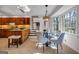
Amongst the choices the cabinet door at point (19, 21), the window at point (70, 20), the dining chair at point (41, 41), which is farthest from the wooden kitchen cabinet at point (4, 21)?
the window at point (70, 20)

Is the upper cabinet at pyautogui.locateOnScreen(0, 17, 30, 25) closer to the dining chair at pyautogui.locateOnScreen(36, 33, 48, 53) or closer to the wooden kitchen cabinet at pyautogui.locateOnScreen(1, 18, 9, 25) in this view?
the wooden kitchen cabinet at pyautogui.locateOnScreen(1, 18, 9, 25)

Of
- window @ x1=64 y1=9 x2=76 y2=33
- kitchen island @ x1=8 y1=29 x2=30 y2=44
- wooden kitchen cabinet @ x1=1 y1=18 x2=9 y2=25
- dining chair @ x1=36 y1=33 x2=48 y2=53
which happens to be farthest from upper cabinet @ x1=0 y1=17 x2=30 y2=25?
window @ x1=64 y1=9 x2=76 y2=33

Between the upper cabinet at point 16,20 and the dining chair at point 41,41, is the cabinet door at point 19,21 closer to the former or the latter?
the upper cabinet at point 16,20

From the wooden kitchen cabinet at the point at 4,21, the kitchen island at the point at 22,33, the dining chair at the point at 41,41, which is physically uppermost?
the wooden kitchen cabinet at the point at 4,21

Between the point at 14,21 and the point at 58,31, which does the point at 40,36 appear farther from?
the point at 14,21

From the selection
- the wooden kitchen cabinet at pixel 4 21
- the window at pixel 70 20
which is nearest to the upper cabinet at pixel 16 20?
the wooden kitchen cabinet at pixel 4 21

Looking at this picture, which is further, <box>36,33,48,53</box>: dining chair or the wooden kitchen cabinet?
<box>36,33,48,53</box>: dining chair

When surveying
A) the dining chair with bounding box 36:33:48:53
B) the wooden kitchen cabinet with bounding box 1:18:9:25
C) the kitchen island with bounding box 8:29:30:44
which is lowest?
the dining chair with bounding box 36:33:48:53

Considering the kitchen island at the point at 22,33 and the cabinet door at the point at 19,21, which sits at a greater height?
the cabinet door at the point at 19,21

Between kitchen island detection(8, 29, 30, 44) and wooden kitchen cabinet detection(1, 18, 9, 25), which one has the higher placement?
wooden kitchen cabinet detection(1, 18, 9, 25)

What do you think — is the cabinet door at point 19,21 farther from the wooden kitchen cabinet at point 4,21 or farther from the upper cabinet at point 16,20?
the wooden kitchen cabinet at point 4,21

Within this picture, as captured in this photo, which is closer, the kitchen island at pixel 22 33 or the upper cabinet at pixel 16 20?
the upper cabinet at pixel 16 20
